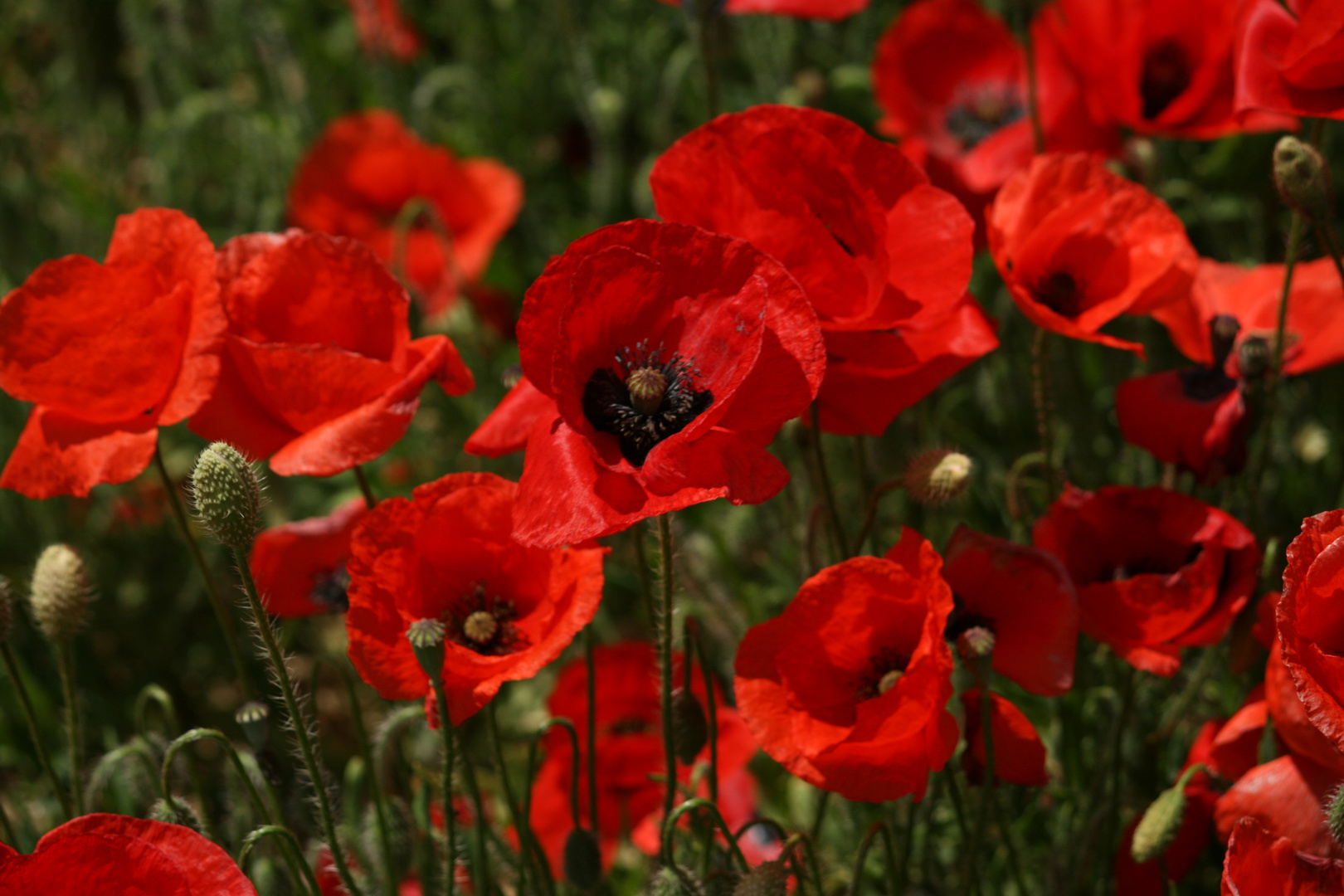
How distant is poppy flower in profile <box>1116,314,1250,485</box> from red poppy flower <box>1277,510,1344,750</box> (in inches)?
14.9

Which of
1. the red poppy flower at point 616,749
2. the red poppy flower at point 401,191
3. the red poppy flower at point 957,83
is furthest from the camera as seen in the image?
the red poppy flower at point 401,191

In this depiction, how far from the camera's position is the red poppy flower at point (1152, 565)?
1.41m

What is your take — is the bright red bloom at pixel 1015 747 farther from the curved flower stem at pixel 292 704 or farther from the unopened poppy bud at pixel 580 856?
the curved flower stem at pixel 292 704

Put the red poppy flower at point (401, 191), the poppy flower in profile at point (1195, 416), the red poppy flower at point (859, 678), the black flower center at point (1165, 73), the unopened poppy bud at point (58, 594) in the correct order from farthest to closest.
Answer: the red poppy flower at point (401, 191), the black flower center at point (1165, 73), the poppy flower in profile at point (1195, 416), the unopened poppy bud at point (58, 594), the red poppy flower at point (859, 678)

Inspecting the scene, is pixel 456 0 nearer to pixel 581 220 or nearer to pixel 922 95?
pixel 581 220

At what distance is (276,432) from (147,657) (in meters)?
1.53

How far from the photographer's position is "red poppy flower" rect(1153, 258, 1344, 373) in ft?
5.48

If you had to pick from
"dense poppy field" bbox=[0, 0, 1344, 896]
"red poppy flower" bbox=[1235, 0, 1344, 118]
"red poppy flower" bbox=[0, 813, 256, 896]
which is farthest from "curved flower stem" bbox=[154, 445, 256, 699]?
"red poppy flower" bbox=[1235, 0, 1344, 118]

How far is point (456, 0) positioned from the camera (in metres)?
3.89

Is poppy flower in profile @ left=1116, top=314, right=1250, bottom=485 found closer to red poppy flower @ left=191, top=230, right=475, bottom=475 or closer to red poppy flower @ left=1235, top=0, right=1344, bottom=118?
red poppy flower @ left=1235, top=0, right=1344, bottom=118

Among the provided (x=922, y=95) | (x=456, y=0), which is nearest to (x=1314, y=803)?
(x=922, y=95)

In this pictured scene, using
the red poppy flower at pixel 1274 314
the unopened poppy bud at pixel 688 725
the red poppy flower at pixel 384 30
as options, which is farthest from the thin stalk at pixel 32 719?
the red poppy flower at pixel 384 30

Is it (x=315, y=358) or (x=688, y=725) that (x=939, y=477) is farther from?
(x=315, y=358)

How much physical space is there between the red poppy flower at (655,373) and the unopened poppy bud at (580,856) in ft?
1.71
